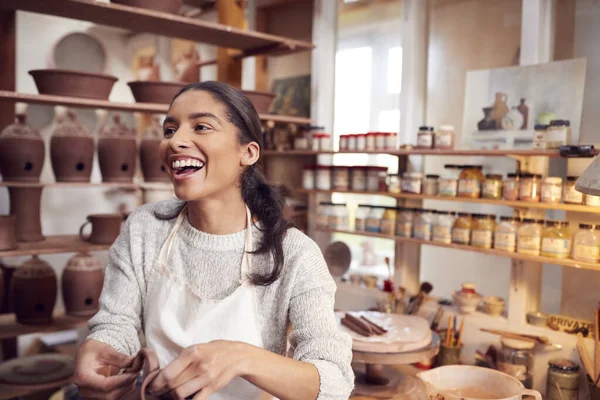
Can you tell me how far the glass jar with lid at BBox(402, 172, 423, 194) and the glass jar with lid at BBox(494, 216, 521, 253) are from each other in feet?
1.37

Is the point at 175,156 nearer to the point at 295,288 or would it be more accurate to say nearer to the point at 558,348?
the point at 295,288

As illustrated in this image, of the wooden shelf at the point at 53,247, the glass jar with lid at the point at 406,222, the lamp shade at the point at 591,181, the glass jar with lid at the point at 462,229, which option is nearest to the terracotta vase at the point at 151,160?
the wooden shelf at the point at 53,247

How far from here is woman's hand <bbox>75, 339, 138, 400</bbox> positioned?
1.06 m

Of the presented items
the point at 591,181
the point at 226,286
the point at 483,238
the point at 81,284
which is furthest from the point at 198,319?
the point at 81,284

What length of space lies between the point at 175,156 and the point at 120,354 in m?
0.44

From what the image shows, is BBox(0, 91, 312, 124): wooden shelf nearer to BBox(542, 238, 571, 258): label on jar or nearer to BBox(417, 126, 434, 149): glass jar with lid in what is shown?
BBox(417, 126, 434, 149): glass jar with lid

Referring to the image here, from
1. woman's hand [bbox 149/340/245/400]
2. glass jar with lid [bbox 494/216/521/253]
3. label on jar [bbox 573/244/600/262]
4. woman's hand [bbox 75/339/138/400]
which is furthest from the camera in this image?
glass jar with lid [bbox 494/216/521/253]

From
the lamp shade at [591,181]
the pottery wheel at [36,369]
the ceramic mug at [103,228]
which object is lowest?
the pottery wheel at [36,369]

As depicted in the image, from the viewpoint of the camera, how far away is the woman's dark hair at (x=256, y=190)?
1298mm

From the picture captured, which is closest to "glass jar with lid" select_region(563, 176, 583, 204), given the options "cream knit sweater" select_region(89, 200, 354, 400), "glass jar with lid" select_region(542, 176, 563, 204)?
"glass jar with lid" select_region(542, 176, 563, 204)

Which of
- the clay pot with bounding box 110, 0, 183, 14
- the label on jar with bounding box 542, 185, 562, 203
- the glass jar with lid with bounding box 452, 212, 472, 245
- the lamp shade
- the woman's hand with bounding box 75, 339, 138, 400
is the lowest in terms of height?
the woman's hand with bounding box 75, 339, 138, 400

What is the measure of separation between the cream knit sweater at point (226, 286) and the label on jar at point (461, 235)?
113cm

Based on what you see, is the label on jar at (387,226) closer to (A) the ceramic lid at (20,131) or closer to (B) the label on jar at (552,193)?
(B) the label on jar at (552,193)

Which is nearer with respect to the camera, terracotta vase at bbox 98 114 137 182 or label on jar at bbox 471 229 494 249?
label on jar at bbox 471 229 494 249
